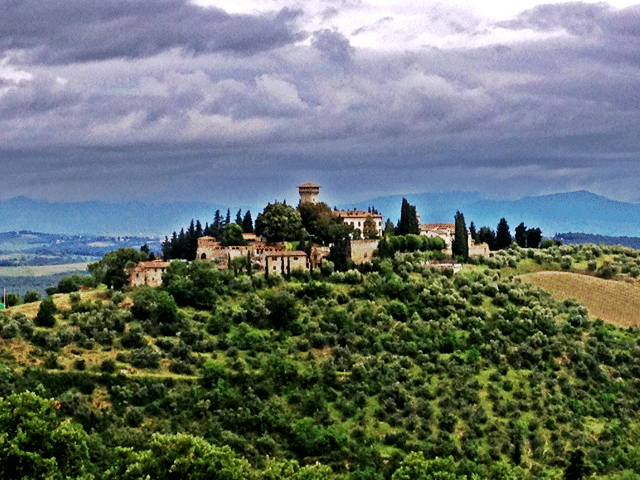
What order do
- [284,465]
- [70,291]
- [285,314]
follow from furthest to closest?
[70,291], [285,314], [284,465]

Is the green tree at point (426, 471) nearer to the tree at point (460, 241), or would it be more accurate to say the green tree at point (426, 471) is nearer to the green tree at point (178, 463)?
the green tree at point (178, 463)

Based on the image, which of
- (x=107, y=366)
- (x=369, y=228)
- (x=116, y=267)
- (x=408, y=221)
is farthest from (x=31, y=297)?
(x=408, y=221)

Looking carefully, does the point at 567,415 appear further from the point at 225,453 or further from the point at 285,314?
the point at 225,453

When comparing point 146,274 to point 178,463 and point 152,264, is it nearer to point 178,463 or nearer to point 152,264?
point 152,264

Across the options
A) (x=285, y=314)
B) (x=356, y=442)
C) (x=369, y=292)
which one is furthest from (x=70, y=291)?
(x=356, y=442)

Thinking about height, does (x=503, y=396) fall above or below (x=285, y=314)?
below

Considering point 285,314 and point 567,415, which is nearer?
point 567,415
